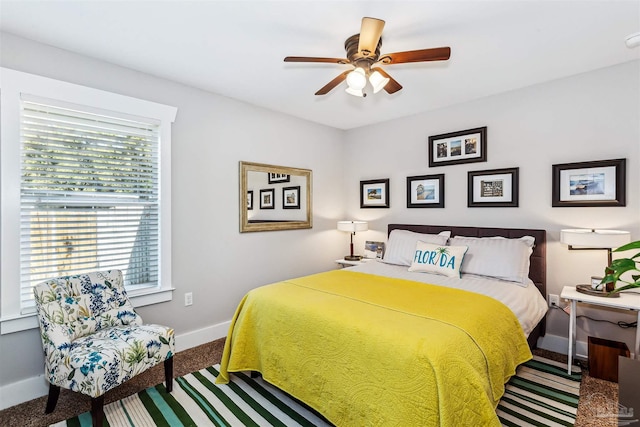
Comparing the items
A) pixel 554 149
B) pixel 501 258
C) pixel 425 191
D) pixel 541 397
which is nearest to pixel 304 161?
pixel 425 191

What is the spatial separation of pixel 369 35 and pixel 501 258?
7.23ft

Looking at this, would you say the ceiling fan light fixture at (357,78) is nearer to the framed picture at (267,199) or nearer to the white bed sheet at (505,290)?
the white bed sheet at (505,290)

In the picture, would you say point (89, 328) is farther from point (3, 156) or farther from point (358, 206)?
point (358, 206)

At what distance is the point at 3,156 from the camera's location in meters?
2.12

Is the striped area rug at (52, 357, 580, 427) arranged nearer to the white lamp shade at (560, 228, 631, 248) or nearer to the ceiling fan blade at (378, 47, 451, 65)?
the white lamp shade at (560, 228, 631, 248)

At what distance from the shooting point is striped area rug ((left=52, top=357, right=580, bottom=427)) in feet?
6.58

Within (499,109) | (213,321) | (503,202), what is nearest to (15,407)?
(213,321)

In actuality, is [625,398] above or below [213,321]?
above

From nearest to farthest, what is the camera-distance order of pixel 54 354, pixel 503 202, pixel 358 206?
pixel 54 354 < pixel 503 202 < pixel 358 206

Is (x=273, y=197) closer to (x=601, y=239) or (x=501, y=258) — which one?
(x=501, y=258)

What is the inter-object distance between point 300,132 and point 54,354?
321cm

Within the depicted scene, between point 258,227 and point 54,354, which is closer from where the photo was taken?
point 54,354

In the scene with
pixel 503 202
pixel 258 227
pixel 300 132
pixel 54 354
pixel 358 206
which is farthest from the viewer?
pixel 358 206

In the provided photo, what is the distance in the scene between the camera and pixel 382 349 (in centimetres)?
162
